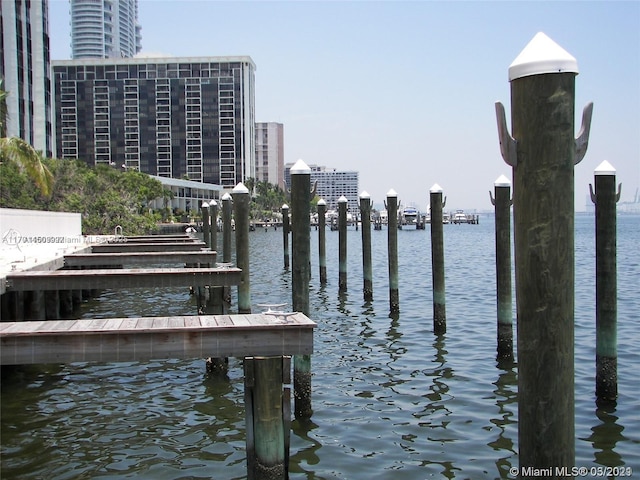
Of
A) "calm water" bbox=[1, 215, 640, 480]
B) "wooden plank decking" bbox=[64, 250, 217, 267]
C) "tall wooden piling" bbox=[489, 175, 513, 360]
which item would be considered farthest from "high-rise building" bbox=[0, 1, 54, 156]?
"tall wooden piling" bbox=[489, 175, 513, 360]

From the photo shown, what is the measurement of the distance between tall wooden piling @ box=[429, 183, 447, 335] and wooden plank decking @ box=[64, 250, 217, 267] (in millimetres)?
5389

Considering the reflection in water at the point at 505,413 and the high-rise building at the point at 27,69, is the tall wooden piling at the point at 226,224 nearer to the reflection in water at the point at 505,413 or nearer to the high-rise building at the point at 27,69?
the reflection in water at the point at 505,413

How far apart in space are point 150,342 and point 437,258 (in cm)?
980

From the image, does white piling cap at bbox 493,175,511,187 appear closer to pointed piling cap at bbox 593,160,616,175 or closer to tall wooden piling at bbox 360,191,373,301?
pointed piling cap at bbox 593,160,616,175

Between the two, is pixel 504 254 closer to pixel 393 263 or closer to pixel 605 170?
pixel 605 170

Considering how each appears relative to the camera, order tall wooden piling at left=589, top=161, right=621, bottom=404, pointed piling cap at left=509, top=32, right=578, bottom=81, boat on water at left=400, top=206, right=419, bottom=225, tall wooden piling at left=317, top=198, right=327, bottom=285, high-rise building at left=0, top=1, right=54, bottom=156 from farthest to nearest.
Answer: boat on water at left=400, top=206, right=419, bottom=225 → high-rise building at left=0, top=1, right=54, bottom=156 → tall wooden piling at left=317, top=198, right=327, bottom=285 → tall wooden piling at left=589, top=161, right=621, bottom=404 → pointed piling cap at left=509, top=32, right=578, bottom=81

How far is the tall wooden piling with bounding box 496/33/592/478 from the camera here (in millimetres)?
4801

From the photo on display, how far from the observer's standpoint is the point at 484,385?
12.4 metres

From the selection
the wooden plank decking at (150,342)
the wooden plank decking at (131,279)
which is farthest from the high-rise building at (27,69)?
the wooden plank decking at (150,342)

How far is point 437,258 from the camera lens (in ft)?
53.3

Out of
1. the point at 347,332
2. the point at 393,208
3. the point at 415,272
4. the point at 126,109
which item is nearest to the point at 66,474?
the point at 347,332

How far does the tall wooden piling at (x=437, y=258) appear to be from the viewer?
16.2m

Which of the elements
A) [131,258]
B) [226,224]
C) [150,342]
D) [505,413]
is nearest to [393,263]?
[226,224]

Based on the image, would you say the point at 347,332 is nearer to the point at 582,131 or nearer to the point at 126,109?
the point at 582,131
